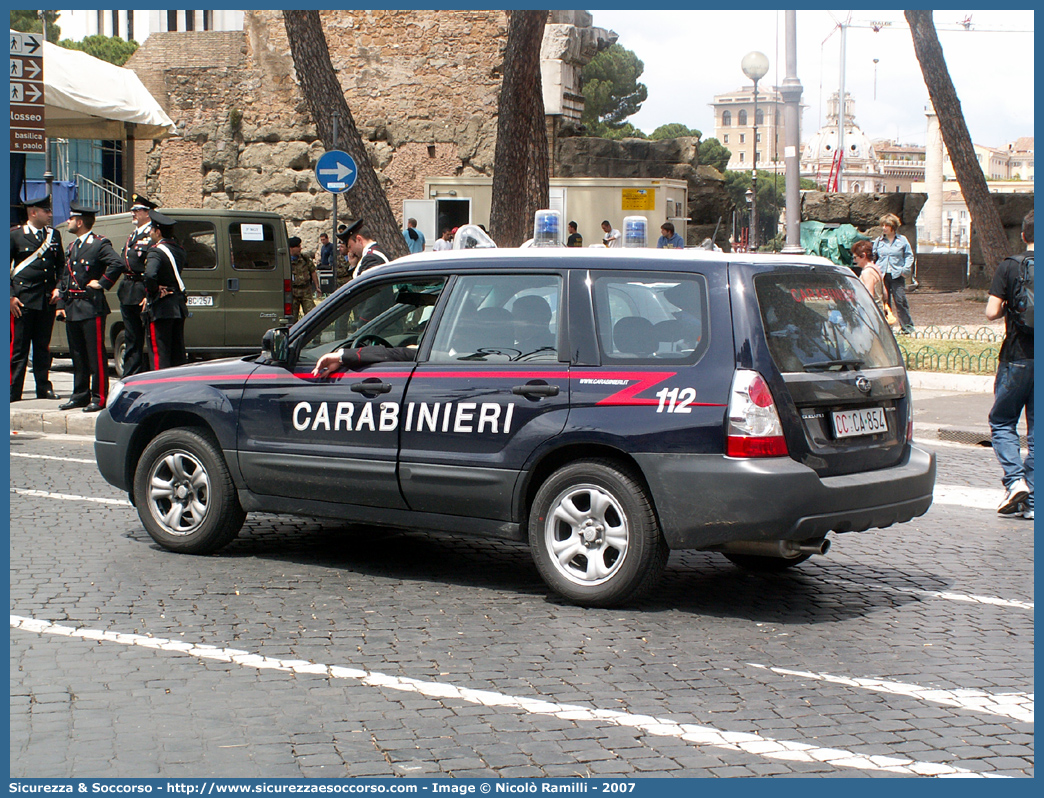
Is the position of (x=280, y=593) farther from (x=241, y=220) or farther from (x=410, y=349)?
(x=241, y=220)

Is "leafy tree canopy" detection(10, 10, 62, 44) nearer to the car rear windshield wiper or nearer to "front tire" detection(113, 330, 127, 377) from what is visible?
"front tire" detection(113, 330, 127, 377)

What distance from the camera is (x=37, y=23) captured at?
70.7m

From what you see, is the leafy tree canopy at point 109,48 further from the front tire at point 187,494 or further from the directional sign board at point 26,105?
the front tire at point 187,494

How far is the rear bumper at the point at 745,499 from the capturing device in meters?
5.46

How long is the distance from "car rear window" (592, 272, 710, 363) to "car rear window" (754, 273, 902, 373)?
0.29 metres

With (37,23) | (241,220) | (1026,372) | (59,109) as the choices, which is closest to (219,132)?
(59,109)

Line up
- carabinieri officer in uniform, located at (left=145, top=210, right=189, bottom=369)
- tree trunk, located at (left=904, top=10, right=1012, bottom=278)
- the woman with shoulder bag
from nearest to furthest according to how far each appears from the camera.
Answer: carabinieri officer in uniform, located at (left=145, top=210, right=189, bottom=369) < the woman with shoulder bag < tree trunk, located at (left=904, top=10, right=1012, bottom=278)

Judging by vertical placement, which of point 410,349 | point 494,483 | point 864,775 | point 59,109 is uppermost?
point 59,109

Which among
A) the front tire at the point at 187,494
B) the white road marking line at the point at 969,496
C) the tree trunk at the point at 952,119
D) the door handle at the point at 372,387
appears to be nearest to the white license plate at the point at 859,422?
the door handle at the point at 372,387

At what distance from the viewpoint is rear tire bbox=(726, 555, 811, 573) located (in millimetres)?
6832

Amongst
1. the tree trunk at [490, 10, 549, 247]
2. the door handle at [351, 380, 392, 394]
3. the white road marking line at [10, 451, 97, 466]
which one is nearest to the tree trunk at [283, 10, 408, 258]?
the tree trunk at [490, 10, 549, 247]

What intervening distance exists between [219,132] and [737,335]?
1084 inches

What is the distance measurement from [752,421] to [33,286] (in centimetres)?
962

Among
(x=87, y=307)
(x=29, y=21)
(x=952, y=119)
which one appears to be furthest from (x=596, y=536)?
(x=29, y=21)
